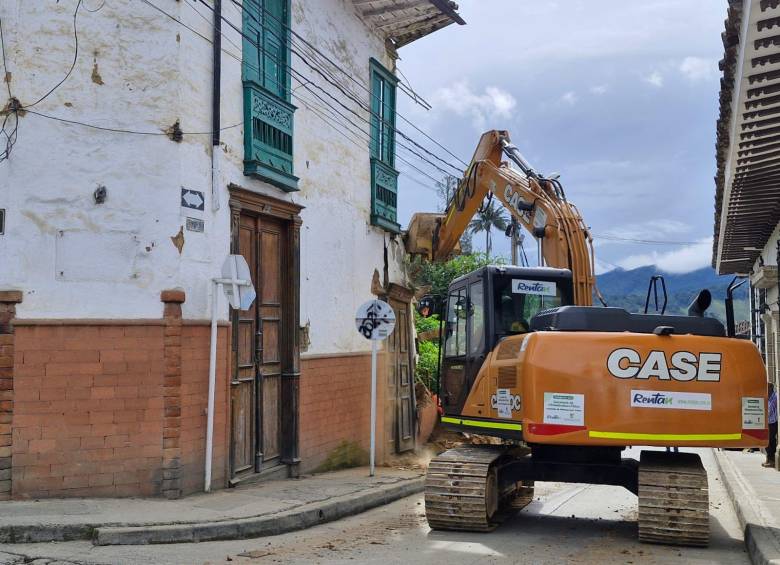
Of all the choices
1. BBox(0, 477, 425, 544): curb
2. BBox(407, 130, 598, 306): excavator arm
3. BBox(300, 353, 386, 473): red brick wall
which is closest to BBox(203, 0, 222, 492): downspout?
BBox(0, 477, 425, 544): curb

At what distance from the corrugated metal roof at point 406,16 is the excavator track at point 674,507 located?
930 cm

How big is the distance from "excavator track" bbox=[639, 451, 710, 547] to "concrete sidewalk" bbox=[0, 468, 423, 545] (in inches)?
131

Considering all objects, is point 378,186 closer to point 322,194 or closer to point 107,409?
point 322,194

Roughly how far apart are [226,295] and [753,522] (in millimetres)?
6044

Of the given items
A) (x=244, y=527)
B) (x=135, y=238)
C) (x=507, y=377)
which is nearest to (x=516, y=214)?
(x=507, y=377)

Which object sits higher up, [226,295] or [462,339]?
[226,295]

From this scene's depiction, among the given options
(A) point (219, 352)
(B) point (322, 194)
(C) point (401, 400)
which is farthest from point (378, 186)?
(A) point (219, 352)

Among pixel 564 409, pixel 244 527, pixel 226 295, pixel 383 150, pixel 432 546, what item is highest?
pixel 383 150

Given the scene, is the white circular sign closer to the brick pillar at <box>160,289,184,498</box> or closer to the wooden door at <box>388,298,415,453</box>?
the wooden door at <box>388,298,415,453</box>

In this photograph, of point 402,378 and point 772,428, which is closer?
point 402,378

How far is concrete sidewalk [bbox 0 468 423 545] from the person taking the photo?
7633mm

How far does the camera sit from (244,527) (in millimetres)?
8273

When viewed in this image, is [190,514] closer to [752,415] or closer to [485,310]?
[485,310]

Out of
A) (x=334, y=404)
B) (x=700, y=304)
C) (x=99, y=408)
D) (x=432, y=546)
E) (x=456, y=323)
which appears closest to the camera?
(x=432, y=546)
